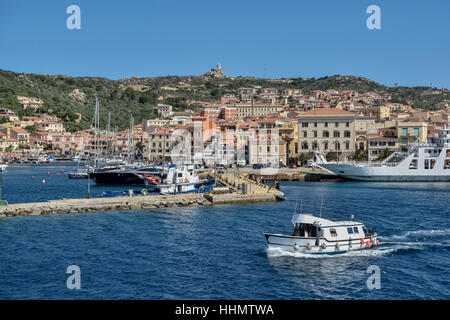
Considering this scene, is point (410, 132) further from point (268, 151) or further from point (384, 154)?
point (268, 151)

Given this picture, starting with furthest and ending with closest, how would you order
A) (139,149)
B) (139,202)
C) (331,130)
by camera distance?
(139,149) < (331,130) < (139,202)

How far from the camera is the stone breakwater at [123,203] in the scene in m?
35.6

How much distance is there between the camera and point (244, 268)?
2217 centimetres

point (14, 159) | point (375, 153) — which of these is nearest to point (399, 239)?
point (375, 153)

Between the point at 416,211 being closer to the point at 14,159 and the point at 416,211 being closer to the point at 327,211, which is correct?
the point at 327,211

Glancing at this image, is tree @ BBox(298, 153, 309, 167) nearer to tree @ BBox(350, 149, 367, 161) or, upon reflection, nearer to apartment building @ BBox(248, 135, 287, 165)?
apartment building @ BBox(248, 135, 287, 165)

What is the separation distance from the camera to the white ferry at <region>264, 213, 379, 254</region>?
78.7 feet

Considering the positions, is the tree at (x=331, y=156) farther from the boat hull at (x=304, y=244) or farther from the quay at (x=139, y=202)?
the boat hull at (x=304, y=244)

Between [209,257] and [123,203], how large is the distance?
16728 mm

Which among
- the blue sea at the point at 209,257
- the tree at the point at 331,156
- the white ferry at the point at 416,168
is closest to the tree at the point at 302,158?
the tree at the point at 331,156

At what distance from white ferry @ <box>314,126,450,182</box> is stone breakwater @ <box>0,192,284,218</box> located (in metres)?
28.5

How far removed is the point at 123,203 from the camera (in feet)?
129

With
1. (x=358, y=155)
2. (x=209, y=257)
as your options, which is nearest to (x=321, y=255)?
(x=209, y=257)

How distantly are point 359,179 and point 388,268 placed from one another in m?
48.6
